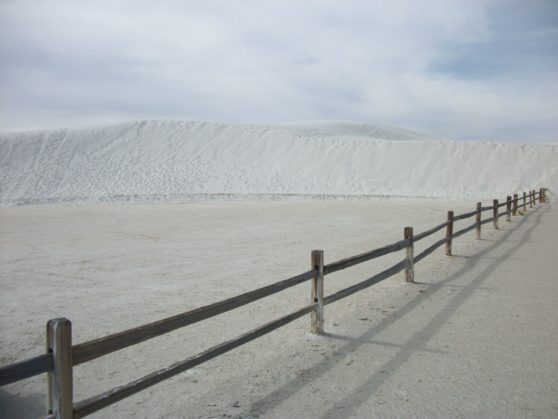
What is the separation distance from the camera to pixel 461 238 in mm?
13742

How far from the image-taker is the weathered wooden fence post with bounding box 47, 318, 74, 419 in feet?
8.57

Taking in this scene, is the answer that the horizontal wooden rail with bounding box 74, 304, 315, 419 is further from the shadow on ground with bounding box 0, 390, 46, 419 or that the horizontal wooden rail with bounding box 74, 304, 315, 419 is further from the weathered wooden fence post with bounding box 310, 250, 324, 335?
the shadow on ground with bounding box 0, 390, 46, 419

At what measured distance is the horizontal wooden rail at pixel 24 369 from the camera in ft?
7.70

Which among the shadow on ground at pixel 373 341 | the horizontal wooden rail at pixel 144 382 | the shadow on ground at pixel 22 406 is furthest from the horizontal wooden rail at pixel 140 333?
the shadow on ground at pixel 22 406

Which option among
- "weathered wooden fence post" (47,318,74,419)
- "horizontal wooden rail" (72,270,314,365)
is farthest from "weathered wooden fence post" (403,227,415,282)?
"weathered wooden fence post" (47,318,74,419)

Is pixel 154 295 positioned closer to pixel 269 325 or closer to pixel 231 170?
pixel 269 325

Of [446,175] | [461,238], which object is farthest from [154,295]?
[446,175]

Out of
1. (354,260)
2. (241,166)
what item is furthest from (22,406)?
(241,166)

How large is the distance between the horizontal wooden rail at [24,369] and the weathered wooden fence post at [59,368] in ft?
0.14

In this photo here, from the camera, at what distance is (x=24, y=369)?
96.5 inches

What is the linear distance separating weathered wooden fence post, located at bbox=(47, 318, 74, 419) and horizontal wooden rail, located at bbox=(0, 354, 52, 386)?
44mm

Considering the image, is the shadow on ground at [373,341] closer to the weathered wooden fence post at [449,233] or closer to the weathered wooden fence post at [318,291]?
the weathered wooden fence post at [318,291]

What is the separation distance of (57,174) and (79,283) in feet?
159

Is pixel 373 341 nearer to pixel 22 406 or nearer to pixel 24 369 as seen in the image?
pixel 22 406
